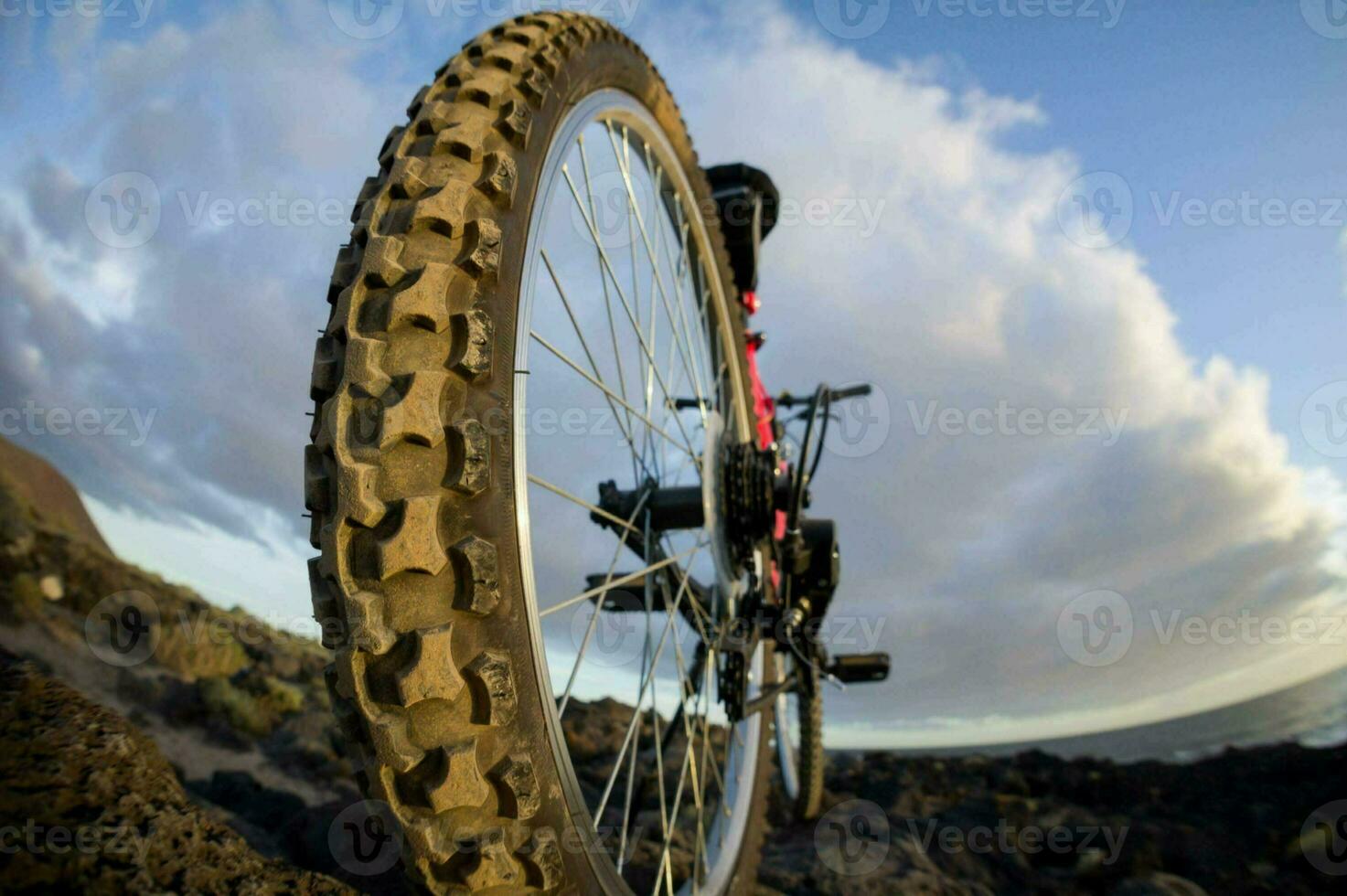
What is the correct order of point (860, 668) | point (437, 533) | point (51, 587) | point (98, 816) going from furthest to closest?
point (51, 587) → point (860, 668) → point (98, 816) → point (437, 533)

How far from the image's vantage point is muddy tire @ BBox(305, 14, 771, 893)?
808 mm

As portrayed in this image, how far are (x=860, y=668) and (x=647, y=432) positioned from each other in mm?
1378

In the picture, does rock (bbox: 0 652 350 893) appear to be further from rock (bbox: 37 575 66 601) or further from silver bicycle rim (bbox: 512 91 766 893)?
rock (bbox: 37 575 66 601)

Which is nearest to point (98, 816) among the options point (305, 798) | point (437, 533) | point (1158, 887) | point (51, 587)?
point (437, 533)

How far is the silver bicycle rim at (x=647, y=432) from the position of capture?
99 cm

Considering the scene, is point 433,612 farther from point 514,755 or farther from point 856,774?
point 856,774

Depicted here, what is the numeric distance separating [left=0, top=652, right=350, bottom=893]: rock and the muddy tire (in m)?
0.73

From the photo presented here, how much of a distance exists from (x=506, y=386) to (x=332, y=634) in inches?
15.9

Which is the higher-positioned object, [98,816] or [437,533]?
[437,533]

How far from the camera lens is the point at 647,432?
2055mm

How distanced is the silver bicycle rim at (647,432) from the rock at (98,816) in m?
0.78

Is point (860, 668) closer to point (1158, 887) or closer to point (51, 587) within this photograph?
point (1158, 887)

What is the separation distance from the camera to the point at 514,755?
89cm

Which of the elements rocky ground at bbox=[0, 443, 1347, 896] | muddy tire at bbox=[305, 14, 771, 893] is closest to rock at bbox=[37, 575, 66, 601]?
rocky ground at bbox=[0, 443, 1347, 896]
